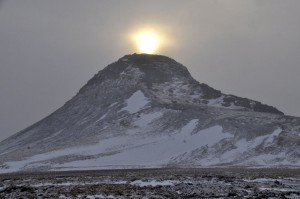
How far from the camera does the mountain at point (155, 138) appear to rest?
12675 cm

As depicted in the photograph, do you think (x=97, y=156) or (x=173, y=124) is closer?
(x=97, y=156)

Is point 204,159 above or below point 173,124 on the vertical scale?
below

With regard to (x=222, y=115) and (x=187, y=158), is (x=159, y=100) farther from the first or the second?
(x=187, y=158)

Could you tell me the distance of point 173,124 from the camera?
159125 mm

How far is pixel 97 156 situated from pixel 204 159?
29220 mm

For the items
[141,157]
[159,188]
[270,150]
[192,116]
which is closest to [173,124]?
[192,116]

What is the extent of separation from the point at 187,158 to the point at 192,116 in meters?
31.8

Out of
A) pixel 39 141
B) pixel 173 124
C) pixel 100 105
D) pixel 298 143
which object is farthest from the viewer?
pixel 100 105

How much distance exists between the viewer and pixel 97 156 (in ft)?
453

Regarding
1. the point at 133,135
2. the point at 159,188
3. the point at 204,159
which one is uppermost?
the point at 133,135

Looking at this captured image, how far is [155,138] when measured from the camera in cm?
15188

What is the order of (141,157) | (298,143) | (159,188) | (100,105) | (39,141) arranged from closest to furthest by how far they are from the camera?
(159,188), (298,143), (141,157), (39,141), (100,105)

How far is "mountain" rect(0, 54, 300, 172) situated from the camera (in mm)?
126750

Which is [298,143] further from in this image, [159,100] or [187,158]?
[159,100]
